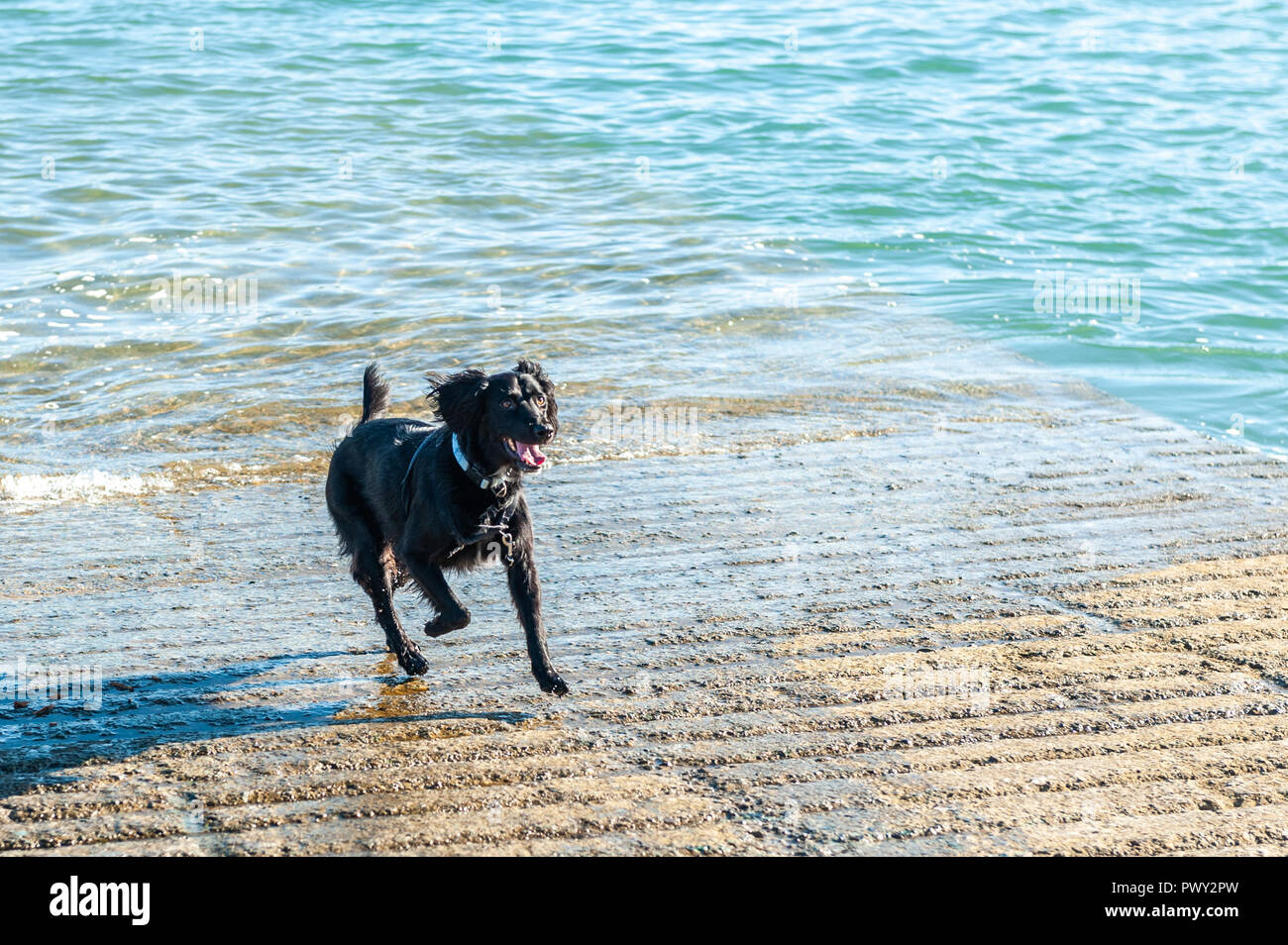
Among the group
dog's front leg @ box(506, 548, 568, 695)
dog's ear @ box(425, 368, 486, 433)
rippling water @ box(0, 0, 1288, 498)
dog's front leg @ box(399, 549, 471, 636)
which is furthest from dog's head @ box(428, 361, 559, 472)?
rippling water @ box(0, 0, 1288, 498)

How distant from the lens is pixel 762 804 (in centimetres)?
422

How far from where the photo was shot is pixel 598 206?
16000 millimetres

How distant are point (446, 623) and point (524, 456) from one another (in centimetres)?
77

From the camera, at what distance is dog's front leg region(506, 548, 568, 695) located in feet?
16.4

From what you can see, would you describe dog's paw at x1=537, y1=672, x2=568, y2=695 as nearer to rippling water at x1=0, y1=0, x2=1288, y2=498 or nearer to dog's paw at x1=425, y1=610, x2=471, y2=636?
dog's paw at x1=425, y1=610, x2=471, y2=636

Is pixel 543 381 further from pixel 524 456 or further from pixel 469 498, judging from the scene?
pixel 469 498

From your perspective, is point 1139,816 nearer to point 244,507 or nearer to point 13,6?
point 244,507

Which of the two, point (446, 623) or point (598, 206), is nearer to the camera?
point (446, 623)

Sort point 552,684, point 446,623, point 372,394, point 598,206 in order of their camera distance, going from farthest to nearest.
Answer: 1. point 598,206
2. point 372,394
3. point 446,623
4. point 552,684

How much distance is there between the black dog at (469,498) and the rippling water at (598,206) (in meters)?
2.69

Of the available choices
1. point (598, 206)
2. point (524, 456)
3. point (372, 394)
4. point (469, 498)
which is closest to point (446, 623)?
point (469, 498)

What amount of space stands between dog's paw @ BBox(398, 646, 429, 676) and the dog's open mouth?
895 millimetres

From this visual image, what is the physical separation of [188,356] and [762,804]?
7845mm
